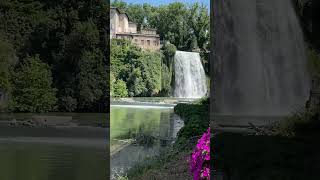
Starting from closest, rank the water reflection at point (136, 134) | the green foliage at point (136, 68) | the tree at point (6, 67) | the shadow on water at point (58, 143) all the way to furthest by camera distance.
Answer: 1. the water reflection at point (136, 134)
2. the green foliage at point (136, 68)
3. the shadow on water at point (58, 143)
4. the tree at point (6, 67)

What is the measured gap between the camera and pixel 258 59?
3564mm

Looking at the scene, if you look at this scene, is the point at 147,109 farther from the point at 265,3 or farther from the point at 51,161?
the point at 51,161

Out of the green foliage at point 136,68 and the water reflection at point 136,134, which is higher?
the green foliage at point 136,68

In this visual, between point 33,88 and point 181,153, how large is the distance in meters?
3.75

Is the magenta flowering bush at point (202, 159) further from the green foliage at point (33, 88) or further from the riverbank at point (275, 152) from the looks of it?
the green foliage at point (33, 88)

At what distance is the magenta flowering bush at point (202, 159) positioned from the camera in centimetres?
384

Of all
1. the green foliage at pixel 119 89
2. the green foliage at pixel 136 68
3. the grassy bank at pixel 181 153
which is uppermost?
the green foliage at pixel 136 68

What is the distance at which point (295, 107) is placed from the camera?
3.48 m

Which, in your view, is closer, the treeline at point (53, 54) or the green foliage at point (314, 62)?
the green foliage at point (314, 62)

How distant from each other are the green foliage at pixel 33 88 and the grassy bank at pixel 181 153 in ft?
11.7

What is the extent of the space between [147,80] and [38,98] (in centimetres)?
346

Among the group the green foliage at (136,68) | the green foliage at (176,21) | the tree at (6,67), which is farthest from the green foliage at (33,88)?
the green foliage at (176,21)

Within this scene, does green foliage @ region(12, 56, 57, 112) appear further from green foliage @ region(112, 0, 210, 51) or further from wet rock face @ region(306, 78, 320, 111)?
wet rock face @ region(306, 78, 320, 111)

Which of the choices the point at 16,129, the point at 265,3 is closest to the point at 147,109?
the point at 265,3
